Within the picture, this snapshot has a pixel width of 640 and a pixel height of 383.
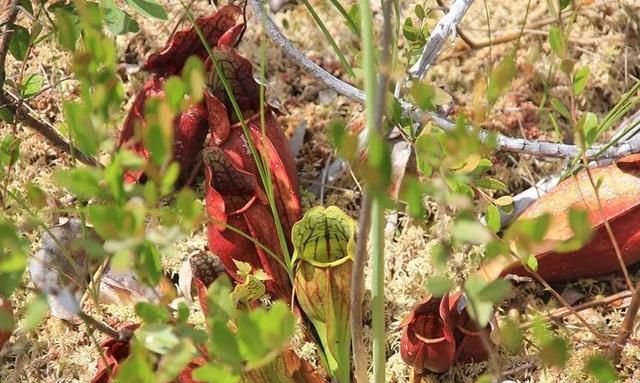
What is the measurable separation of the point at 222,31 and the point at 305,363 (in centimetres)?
74

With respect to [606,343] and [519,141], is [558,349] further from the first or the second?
[519,141]

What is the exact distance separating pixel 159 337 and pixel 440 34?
3.21ft

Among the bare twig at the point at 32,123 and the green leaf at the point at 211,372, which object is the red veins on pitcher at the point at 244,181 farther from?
the green leaf at the point at 211,372

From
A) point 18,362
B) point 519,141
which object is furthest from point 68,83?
point 519,141

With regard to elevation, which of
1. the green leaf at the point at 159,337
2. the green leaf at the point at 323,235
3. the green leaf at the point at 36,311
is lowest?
the green leaf at the point at 323,235

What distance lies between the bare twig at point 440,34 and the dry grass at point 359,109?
153mm

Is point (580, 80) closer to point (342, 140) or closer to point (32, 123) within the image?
point (342, 140)

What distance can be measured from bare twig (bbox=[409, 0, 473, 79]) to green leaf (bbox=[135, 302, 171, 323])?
0.86 meters

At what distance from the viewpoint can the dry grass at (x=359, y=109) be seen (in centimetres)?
160

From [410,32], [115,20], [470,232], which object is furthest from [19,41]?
[470,232]

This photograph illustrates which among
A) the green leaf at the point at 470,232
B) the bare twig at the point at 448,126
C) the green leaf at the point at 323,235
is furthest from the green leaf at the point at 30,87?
the green leaf at the point at 470,232

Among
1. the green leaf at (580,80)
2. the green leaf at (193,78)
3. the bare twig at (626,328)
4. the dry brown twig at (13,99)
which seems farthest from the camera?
the dry brown twig at (13,99)

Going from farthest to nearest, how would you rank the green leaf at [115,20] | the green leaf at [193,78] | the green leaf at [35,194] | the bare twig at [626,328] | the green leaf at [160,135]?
the green leaf at [115,20], the bare twig at [626,328], the green leaf at [35,194], the green leaf at [193,78], the green leaf at [160,135]

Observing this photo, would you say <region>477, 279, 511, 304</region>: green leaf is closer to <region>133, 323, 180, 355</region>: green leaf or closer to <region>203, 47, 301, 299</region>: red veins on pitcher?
<region>133, 323, 180, 355</region>: green leaf
